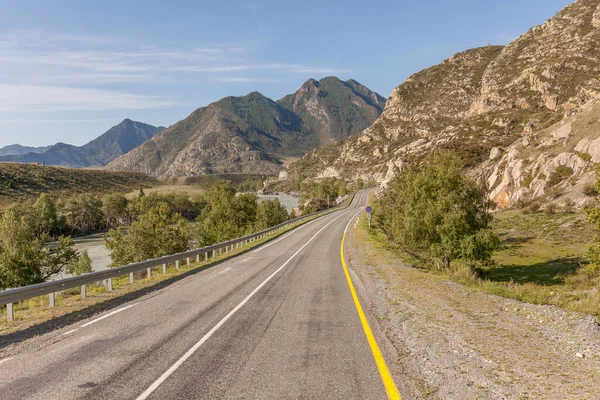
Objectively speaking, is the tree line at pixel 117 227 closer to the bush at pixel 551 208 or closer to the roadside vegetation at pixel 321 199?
the roadside vegetation at pixel 321 199

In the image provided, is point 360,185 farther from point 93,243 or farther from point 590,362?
point 590,362

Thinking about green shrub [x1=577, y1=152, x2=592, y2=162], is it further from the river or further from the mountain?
the river

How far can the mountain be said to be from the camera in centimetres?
4503

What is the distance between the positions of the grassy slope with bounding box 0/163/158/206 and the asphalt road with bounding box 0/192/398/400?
116m

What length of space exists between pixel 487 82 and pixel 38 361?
17733cm

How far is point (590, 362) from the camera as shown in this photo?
551 cm

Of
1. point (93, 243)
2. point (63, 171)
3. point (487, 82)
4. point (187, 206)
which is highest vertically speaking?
point (487, 82)

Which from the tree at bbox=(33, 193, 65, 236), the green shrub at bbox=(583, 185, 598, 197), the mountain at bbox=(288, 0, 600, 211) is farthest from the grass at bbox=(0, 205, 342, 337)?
the tree at bbox=(33, 193, 65, 236)

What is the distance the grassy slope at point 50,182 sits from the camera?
352ft

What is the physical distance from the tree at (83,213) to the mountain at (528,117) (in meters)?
79.3

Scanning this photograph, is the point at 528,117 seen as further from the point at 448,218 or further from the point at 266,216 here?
the point at 448,218

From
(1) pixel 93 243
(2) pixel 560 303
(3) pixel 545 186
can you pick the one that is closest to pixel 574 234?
(3) pixel 545 186

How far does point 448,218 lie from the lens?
22.2 meters

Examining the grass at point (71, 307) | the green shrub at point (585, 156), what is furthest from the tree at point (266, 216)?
the grass at point (71, 307)
